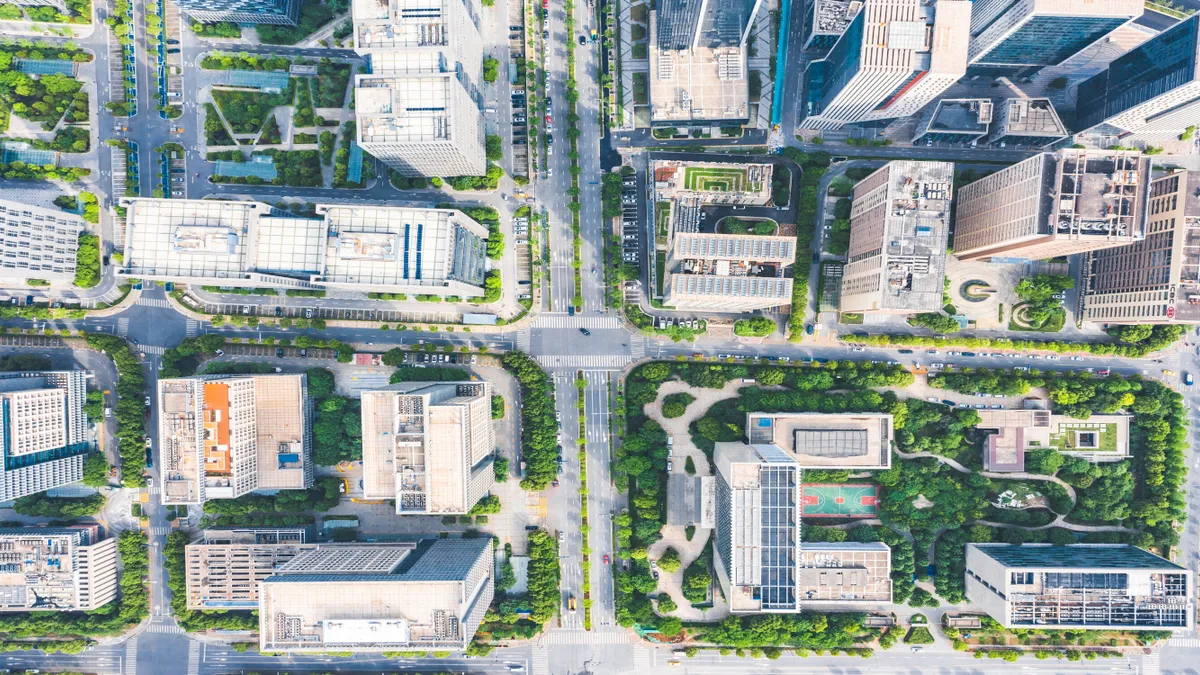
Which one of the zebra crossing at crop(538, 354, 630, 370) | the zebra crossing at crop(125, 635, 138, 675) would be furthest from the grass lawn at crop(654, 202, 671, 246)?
the zebra crossing at crop(125, 635, 138, 675)

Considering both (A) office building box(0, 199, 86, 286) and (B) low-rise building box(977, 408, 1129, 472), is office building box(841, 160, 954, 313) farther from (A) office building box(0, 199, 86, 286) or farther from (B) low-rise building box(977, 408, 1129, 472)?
(A) office building box(0, 199, 86, 286)

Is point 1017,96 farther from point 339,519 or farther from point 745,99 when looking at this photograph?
point 339,519

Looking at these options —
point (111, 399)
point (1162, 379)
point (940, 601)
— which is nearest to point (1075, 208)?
point (1162, 379)

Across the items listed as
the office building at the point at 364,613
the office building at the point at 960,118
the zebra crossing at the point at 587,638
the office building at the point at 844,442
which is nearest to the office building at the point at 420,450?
the office building at the point at 364,613

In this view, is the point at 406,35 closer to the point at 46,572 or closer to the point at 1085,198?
the point at 1085,198

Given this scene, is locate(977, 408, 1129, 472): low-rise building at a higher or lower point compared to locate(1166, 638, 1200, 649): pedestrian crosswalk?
higher

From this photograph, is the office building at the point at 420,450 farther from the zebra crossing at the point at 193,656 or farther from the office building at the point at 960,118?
the office building at the point at 960,118

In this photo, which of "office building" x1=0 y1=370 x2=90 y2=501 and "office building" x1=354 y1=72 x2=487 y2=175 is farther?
"office building" x1=0 y1=370 x2=90 y2=501

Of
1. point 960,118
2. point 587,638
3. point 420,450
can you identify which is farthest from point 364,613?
point 960,118
